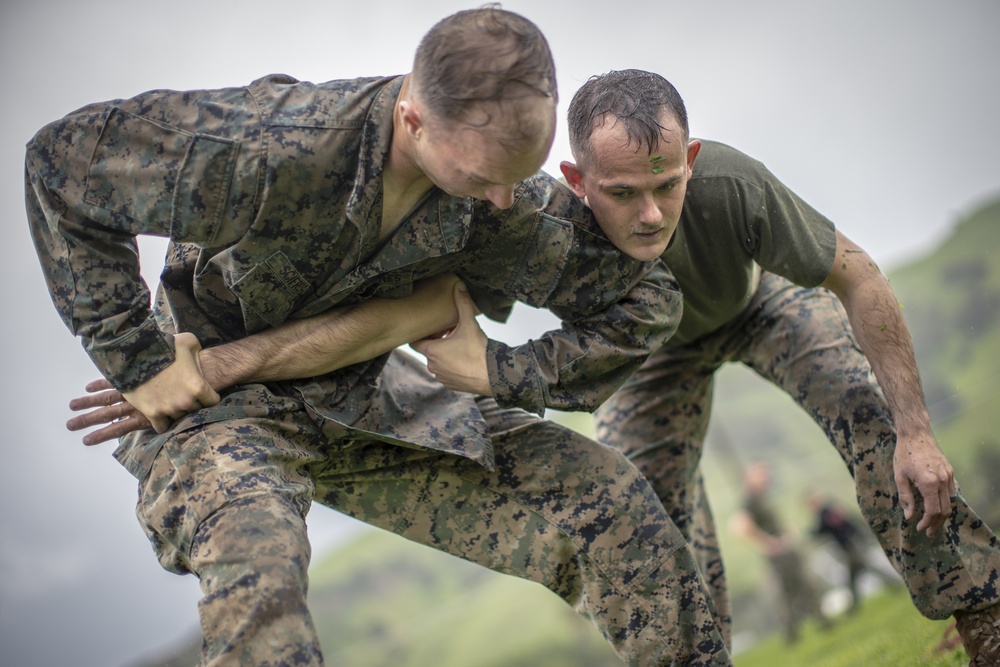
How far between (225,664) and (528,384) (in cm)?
150

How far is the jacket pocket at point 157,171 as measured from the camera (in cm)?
306

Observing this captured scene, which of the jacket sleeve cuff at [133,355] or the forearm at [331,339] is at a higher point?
the jacket sleeve cuff at [133,355]

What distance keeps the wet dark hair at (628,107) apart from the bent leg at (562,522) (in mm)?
1259

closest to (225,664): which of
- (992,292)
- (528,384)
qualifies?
(528,384)

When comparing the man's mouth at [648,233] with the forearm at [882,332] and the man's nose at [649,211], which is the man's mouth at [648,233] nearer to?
the man's nose at [649,211]

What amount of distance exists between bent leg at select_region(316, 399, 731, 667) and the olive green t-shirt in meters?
1.00

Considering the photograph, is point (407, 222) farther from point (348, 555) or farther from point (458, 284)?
point (348, 555)

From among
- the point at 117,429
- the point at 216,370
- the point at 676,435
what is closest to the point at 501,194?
the point at 216,370

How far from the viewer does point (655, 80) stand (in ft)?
12.3

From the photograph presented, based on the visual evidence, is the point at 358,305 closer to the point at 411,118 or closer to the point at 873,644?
the point at 411,118

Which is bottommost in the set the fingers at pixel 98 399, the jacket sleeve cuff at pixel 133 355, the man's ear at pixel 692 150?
the fingers at pixel 98 399

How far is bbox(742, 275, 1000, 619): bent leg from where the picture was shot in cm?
383

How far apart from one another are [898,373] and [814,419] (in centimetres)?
55

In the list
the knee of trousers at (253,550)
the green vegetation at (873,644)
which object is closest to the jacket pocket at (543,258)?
the knee of trousers at (253,550)
